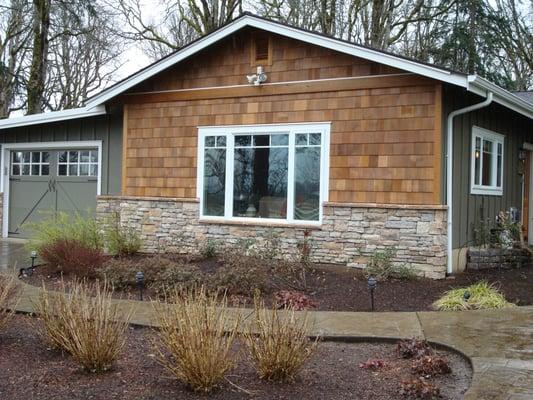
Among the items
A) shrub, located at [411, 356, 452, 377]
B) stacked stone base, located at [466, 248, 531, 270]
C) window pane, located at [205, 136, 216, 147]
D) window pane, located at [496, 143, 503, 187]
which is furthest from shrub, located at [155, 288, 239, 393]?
window pane, located at [496, 143, 503, 187]

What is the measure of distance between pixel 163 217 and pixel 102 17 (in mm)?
13265

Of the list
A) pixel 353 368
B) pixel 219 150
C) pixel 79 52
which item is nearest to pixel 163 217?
pixel 219 150

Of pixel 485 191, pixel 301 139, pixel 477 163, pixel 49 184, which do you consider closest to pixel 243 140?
pixel 301 139

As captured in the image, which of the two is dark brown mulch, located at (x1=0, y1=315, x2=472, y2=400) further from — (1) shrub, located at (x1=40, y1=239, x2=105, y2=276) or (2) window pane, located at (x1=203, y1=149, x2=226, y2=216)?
(2) window pane, located at (x1=203, y1=149, x2=226, y2=216)

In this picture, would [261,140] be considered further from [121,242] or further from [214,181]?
[121,242]

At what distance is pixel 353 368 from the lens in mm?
4488

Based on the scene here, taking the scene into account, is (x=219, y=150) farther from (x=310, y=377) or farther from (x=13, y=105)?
(x=13, y=105)

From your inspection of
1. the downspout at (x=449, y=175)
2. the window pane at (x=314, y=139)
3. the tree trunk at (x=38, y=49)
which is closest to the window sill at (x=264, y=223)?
the window pane at (x=314, y=139)

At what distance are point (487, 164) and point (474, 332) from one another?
5.63 metres

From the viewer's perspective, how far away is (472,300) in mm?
6805

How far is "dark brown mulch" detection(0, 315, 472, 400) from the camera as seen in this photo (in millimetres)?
3799

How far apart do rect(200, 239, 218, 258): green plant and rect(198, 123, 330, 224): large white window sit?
57 cm

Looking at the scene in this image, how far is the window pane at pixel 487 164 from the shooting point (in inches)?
402

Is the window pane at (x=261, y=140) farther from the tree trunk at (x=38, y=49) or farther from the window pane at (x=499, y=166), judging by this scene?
the tree trunk at (x=38, y=49)
